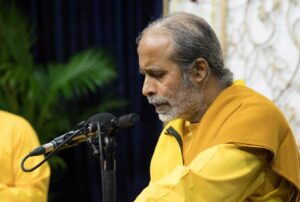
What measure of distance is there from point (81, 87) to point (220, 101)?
2.13m

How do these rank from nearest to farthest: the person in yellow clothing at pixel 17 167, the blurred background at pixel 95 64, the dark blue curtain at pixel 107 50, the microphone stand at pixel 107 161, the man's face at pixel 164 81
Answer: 1. the microphone stand at pixel 107 161
2. the man's face at pixel 164 81
3. the person in yellow clothing at pixel 17 167
4. the blurred background at pixel 95 64
5. the dark blue curtain at pixel 107 50

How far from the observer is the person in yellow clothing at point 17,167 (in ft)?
8.37

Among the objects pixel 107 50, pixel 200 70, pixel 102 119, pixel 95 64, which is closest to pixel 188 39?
pixel 200 70

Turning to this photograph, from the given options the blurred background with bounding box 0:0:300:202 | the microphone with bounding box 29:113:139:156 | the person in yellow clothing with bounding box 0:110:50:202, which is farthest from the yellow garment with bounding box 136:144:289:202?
the blurred background with bounding box 0:0:300:202

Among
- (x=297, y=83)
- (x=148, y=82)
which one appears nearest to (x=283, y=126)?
(x=148, y=82)

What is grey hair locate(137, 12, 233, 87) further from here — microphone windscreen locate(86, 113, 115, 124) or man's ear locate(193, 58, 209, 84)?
microphone windscreen locate(86, 113, 115, 124)

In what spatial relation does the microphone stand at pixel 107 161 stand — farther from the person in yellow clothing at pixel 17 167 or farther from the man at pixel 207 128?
the person in yellow clothing at pixel 17 167

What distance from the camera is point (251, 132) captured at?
1450mm

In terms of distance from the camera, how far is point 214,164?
1.41m

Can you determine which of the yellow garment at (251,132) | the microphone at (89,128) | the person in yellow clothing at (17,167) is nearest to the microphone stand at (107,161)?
the microphone at (89,128)

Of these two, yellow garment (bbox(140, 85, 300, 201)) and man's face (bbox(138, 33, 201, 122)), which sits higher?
man's face (bbox(138, 33, 201, 122))

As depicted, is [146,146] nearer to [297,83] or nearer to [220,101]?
[297,83]

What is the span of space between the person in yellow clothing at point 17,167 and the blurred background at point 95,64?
80cm

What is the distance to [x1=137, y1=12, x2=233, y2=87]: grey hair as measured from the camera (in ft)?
5.21
